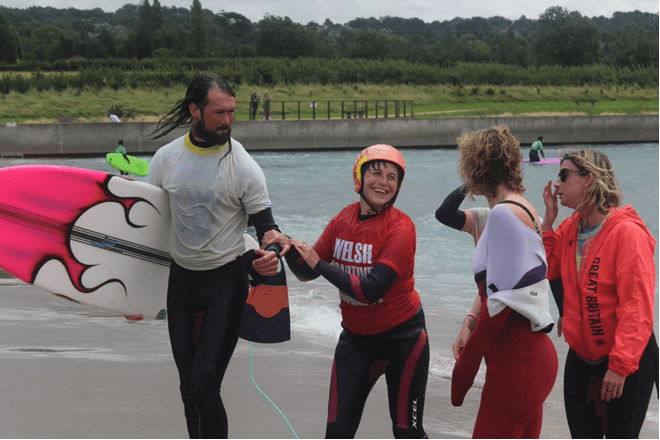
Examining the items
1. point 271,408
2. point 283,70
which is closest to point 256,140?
point 283,70

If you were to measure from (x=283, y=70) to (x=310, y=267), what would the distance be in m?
49.5

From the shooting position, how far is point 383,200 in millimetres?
3195

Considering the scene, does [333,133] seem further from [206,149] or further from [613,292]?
[613,292]

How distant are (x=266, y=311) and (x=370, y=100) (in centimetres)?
3974

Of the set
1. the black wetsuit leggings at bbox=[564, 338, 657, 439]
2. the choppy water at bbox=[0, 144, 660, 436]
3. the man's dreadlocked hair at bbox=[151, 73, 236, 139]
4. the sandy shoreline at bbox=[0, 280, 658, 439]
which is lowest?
the choppy water at bbox=[0, 144, 660, 436]

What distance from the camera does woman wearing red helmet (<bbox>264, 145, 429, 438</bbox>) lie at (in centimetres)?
315

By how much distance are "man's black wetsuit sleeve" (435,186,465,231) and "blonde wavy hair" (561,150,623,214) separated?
667mm

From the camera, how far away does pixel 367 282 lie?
10.0 ft

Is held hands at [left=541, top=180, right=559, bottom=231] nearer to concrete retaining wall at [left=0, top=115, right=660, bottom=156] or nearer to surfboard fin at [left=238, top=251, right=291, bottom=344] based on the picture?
surfboard fin at [left=238, top=251, right=291, bottom=344]

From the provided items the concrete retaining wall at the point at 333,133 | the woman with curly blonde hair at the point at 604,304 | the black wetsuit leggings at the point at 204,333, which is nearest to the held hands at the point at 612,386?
the woman with curly blonde hair at the point at 604,304

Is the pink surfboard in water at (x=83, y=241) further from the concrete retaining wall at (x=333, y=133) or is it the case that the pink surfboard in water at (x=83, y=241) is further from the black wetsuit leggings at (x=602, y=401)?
the concrete retaining wall at (x=333, y=133)

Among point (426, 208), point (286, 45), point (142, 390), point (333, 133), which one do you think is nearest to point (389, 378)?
point (142, 390)

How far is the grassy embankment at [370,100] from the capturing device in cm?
4006

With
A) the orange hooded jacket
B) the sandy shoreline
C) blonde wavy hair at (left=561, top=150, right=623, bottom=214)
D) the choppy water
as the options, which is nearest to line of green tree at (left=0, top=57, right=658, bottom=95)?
the choppy water
